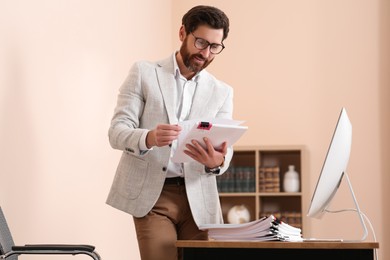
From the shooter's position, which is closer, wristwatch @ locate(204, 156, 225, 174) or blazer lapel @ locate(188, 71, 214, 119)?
wristwatch @ locate(204, 156, 225, 174)

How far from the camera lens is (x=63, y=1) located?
4043mm

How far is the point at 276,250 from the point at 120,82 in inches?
118

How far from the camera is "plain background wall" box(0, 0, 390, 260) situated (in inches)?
140

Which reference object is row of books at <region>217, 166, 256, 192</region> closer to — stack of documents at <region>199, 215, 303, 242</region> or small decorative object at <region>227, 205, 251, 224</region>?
small decorative object at <region>227, 205, 251, 224</region>

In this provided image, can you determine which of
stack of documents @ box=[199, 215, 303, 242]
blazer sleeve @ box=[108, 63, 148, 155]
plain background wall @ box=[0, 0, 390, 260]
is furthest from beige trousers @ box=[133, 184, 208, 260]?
plain background wall @ box=[0, 0, 390, 260]

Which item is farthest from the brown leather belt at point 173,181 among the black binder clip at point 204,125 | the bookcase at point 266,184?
the bookcase at point 266,184

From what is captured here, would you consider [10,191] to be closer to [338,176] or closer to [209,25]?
[209,25]

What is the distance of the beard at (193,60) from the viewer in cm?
291

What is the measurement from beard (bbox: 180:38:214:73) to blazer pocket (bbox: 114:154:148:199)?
411 mm

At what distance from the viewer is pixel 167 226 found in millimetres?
2836

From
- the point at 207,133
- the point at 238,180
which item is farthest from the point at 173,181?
the point at 238,180

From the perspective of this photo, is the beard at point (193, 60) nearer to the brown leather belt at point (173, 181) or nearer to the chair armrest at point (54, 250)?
the brown leather belt at point (173, 181)

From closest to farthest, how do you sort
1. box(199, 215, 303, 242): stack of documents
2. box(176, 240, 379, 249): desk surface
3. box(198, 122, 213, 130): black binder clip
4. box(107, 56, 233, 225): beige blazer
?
box(176, 240, 379, 249): desk surface
box(199, 215, 303, 242): stack of documents
box(198, 122, 213, 130): black binder clip
box(107, 56, 233, 225): beige blazer

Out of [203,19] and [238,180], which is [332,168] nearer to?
[203,19]
